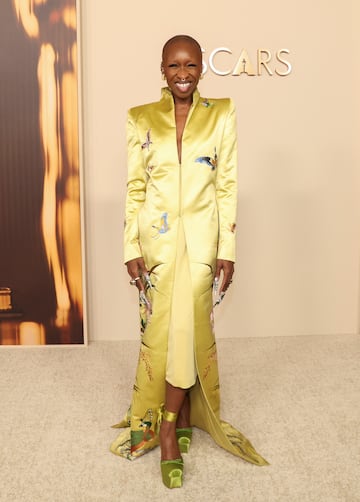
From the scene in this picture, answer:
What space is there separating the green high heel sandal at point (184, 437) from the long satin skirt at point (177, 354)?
0.08m

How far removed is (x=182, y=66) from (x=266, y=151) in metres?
1.58

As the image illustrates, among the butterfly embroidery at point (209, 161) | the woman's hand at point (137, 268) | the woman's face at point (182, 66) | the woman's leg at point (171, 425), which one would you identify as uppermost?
the woman's face at point (182, 66)

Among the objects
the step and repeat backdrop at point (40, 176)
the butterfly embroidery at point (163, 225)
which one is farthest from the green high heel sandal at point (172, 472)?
the step and repeat backdrop at point (40, 176)

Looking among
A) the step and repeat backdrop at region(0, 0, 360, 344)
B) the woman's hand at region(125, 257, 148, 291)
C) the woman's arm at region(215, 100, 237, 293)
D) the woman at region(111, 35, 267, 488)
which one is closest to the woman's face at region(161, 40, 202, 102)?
the woman at region(111, 35, 267, 488)

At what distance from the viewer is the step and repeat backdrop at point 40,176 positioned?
10.8 ft

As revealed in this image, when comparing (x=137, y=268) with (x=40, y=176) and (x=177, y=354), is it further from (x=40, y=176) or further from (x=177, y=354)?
(x=40, y=176)

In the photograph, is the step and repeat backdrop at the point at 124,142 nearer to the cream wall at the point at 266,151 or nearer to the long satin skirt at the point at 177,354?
the cream wall at the point at 266,151

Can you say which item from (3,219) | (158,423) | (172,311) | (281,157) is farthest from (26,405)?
(281,157)

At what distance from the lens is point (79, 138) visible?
3.36m

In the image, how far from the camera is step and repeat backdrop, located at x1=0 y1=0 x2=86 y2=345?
10.8ft

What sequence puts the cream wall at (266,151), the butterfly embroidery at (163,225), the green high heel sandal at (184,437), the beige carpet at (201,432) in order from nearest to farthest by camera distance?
the beige carpet at (201,432) → the butterfly embroidery at (163,225) → the green high heel sandal at (184,437) → the cream wall at (266,151)

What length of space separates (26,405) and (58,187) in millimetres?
1292

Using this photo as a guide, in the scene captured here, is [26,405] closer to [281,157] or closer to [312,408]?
[312,408]

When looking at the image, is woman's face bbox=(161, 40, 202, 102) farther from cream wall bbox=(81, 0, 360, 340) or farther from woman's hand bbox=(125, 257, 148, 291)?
cream wall bbox=(81, 0, 360, 340)
